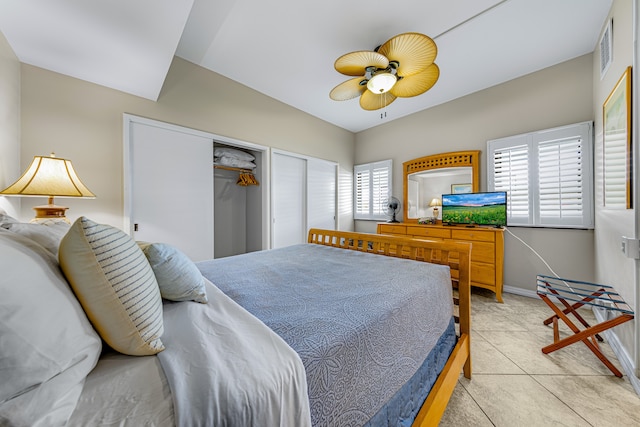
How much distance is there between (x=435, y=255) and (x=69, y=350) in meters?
1.82

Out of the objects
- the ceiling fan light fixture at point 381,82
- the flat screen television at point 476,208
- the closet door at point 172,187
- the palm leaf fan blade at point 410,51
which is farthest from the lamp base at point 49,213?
the flat screen television at point 476,208

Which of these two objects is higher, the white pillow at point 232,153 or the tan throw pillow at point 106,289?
the white pillow at point 232,153

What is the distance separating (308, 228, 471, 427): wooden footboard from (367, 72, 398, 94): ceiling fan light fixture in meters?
1.27

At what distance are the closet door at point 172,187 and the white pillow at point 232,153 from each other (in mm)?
432

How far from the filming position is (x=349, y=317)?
87cm

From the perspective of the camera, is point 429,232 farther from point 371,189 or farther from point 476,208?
point 371,189

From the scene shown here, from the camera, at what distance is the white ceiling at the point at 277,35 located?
54.7 inches

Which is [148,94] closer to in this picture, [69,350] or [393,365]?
[69,350]

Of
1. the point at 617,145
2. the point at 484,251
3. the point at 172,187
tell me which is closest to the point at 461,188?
the point at 484,251

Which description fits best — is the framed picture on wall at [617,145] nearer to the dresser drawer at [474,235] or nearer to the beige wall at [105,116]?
the dresser drawer at [474,235]

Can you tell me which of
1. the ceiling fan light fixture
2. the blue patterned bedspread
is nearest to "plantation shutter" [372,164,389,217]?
the ceiling fan light fixture

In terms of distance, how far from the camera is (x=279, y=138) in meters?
3.40

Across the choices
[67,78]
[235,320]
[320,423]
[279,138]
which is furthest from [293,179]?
[320,423]

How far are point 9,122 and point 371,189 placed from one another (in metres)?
4.26
